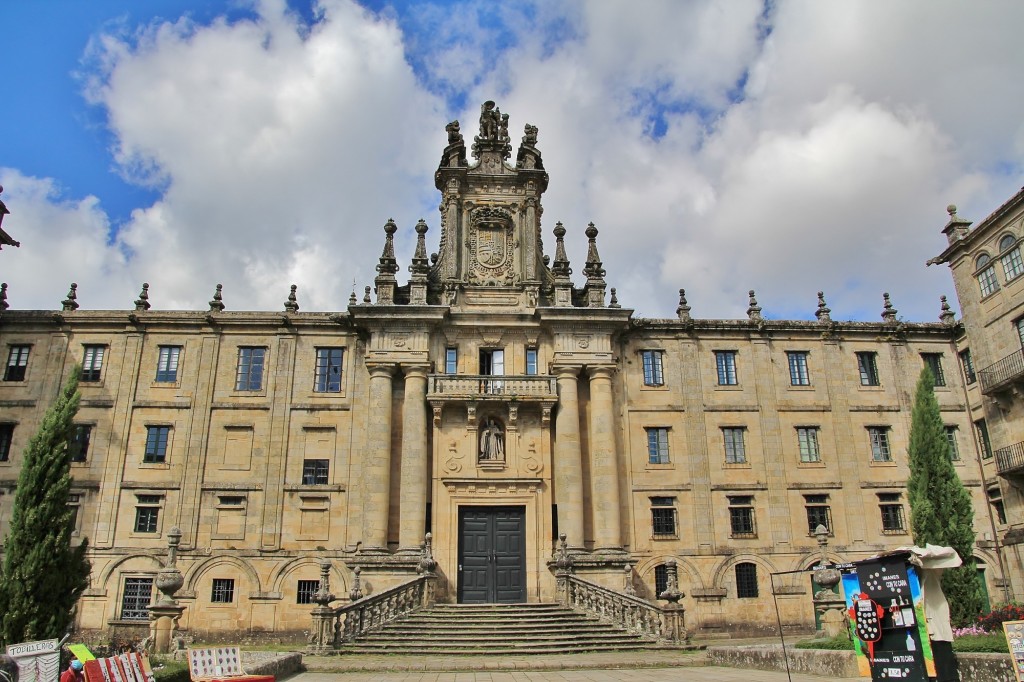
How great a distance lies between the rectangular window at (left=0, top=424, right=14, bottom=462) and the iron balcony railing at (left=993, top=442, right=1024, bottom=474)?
3850 cm

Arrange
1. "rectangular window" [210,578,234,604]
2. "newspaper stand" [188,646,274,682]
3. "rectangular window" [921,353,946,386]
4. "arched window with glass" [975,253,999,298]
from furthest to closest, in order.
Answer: "rectangular window" [921,353,946,386] < "arched window with glass" [975,253,999,298] < "rectangular window" [210,578,234,604] < "newspaper stand" [188,646,274,682]

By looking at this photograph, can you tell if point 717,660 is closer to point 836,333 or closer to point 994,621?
point 994,621

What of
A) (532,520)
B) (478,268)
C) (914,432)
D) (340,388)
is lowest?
(532,520)

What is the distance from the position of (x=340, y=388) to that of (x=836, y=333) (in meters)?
21.3

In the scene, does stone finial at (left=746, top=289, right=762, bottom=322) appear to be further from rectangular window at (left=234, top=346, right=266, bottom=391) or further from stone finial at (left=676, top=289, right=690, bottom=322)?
rectangular window at (left=234, top=346, right=266, bottom=391)

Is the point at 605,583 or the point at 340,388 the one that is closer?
the point at 605,583

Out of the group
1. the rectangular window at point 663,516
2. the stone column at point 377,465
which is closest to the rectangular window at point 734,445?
the rectangular window at point 663,516

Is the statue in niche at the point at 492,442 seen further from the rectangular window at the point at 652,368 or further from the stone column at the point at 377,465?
the rectangular window at the point at 652,368

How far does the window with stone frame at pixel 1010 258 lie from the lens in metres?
29.2

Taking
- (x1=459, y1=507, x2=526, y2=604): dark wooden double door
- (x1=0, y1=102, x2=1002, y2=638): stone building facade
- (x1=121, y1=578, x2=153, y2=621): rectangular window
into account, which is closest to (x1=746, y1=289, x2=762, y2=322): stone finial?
(x1=0, y1=102, x2=1002, y2=638): stone building facade

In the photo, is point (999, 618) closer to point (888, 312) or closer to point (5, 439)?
point (888, 312)

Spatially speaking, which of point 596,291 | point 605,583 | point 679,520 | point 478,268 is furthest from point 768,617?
point 478,268

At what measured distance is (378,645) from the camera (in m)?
21.2

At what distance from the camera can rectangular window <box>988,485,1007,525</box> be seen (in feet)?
98.9
